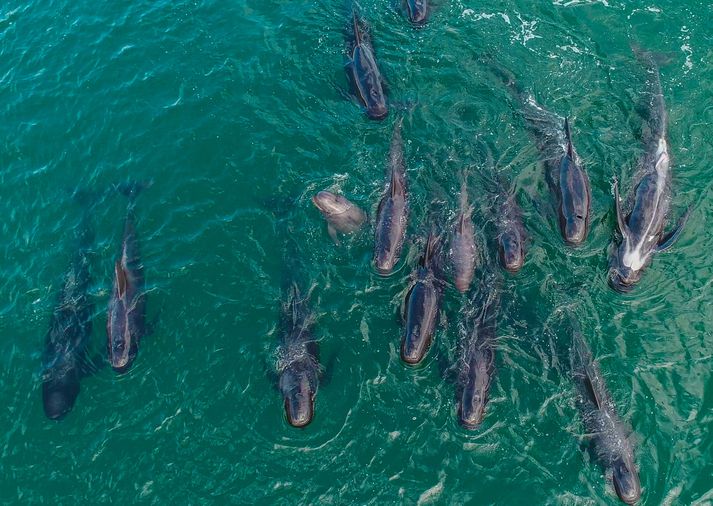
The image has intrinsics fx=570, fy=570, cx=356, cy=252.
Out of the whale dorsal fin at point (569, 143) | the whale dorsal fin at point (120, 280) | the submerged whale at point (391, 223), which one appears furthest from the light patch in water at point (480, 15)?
→ the whale dorsal fin at point (120, 280)

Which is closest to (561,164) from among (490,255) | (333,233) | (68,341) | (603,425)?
(490,255)

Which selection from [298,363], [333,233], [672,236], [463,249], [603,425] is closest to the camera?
[603,425]

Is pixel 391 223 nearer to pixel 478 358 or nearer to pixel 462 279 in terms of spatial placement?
pixel 462 279

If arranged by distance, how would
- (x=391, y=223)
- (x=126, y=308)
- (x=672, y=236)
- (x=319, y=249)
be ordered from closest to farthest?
(x=672, y=236), (x=126, y=308), (x=391, y=223), (x=319, y=249)

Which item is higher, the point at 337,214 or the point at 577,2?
the point at 577,2

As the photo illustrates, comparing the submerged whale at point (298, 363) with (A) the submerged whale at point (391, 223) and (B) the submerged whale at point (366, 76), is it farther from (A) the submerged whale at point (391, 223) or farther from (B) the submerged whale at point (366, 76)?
(B) the submerged whale at point (366, 76)

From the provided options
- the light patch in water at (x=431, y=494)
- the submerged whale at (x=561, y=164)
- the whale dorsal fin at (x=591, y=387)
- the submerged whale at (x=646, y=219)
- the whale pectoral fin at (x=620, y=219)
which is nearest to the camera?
the light patch in water at (x=431, y=494)

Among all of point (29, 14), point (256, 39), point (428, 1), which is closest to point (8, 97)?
point (29, 14)
